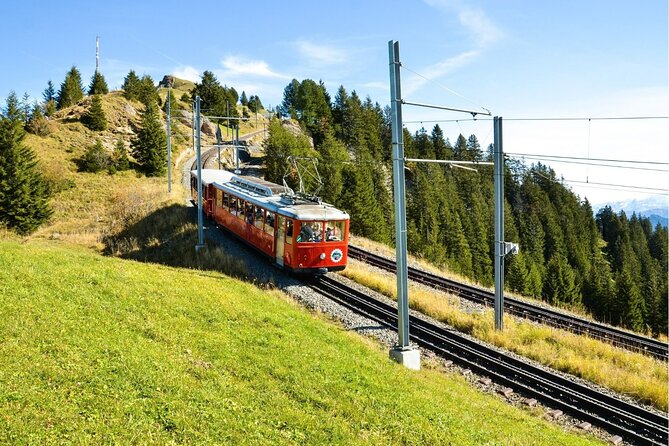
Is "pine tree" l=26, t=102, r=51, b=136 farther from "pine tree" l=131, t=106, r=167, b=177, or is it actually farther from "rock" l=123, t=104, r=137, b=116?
"rock" l=123, t=104, r=137, b=116

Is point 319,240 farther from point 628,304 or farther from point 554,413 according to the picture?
point 628,304

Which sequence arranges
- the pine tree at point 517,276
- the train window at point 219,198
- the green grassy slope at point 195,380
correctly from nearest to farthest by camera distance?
the green grassy slope at point 195,380 → the train window at point 219,198 → the pine tree at point 517,276

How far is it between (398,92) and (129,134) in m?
49.6

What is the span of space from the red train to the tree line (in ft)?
73.6

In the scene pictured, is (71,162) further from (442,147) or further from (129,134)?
(442,147)

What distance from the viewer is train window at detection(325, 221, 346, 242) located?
18108 millimetres

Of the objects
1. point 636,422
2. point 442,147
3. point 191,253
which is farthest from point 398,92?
point 442,147

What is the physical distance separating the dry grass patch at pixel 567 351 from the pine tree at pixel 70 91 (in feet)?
191

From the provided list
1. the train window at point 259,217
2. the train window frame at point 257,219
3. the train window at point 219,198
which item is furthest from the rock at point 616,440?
the train window at point 219,198

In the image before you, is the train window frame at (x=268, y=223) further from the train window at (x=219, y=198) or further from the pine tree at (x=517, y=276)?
the pine tree at (x=517, y=276)

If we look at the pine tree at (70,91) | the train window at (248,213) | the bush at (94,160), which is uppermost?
the pine tree at (70,91)

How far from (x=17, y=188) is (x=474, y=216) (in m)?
65.2

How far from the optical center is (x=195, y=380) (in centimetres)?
732

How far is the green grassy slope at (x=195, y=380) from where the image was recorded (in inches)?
231
